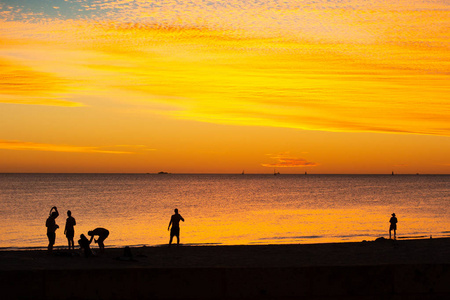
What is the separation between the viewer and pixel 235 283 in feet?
30.5

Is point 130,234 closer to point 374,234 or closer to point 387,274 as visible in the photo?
point 374,234

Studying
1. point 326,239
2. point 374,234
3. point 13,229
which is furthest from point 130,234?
point 374,234

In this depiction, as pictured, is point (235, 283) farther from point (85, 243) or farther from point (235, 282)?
point (85, 243)

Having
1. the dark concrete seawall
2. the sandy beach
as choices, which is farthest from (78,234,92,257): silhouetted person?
the dark concrete seawall

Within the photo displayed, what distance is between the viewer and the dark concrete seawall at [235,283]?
911 cm

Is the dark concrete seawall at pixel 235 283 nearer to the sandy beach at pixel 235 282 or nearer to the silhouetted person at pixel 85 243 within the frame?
the sandy beach at pixel 235 282

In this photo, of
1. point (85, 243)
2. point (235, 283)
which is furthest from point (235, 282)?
point (85, 243)

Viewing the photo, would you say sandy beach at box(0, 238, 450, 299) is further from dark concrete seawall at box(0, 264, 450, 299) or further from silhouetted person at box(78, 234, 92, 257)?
silhouetted person at box(78, 234, 92, 257)

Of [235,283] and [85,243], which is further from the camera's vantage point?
[85,243]

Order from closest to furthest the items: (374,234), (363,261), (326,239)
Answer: (363,261) < (326,239) < (374,234)

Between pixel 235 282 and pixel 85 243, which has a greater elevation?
pixel 85 243

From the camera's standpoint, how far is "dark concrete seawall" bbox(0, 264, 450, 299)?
911 cm

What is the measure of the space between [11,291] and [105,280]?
1.61 metres

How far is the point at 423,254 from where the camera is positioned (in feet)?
73.2
